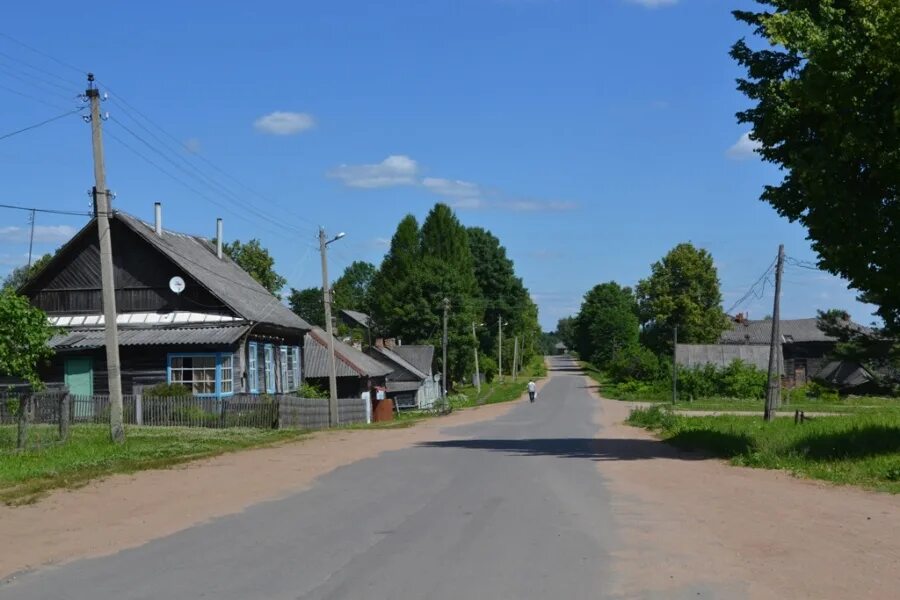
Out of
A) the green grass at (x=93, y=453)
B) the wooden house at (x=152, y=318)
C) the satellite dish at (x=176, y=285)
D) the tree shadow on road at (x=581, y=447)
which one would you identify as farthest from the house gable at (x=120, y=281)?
the tree shadow on road at (x=581, y=447)

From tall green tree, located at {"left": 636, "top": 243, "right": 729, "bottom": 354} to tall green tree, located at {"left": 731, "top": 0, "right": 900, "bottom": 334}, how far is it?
85308 millimetres

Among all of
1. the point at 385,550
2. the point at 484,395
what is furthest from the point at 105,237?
the point at 484,395

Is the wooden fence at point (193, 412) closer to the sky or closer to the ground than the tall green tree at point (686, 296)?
closer to the ground

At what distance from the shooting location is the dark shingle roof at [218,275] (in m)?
37.5

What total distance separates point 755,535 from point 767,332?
106m

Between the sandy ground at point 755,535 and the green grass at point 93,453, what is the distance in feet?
27.6

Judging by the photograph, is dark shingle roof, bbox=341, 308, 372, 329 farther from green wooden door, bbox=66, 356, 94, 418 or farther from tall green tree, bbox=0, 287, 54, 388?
tall green tree, bbox=0, 287, 54, 388

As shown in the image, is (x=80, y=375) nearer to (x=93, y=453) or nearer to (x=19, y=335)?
(x=19, y=335)

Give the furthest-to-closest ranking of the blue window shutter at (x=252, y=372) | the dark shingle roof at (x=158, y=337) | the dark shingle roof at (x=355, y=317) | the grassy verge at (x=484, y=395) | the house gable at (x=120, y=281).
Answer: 1. the dark shingle roof at (x=355, y=317)
2. the grassy verge at (x=484, y=395)
3. the blue window shutter at (x=252, y=372)
4. the house gable at (x=120, y=281)
5. the dark shingle roof at (x=158, y=337)

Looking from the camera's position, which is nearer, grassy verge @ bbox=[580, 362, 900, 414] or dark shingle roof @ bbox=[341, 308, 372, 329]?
grassy verge @ bbox=[580, 362, 900, 414]

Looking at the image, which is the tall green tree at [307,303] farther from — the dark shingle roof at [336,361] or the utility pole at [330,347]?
the utility pole at [330,347]

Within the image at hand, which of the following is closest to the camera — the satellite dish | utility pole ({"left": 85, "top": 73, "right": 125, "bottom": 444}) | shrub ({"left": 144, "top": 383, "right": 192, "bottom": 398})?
utility pole ({"left": 85, "top": 73, "right": 125, "bottom": 444})

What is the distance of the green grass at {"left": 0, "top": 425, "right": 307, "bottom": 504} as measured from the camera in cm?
1446

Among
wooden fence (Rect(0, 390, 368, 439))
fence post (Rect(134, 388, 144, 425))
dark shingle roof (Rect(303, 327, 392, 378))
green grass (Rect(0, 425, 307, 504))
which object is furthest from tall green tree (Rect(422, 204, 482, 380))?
green grass (Rect(0, 425, 307, 504))
